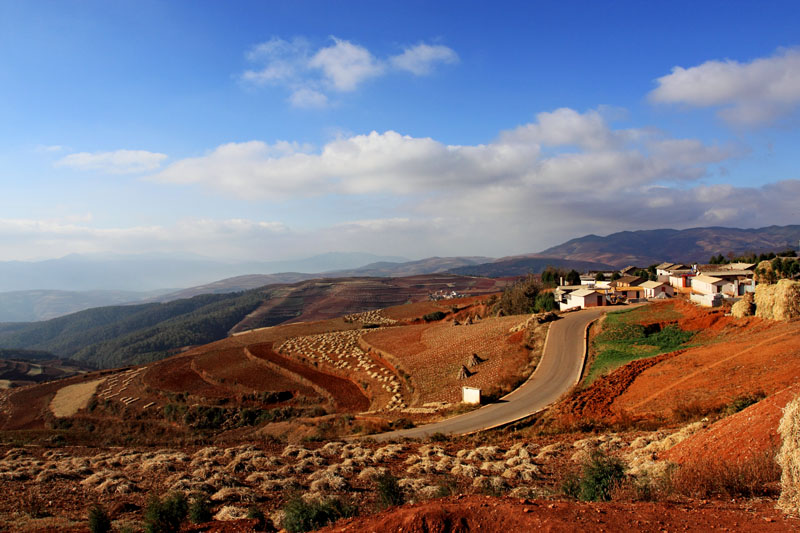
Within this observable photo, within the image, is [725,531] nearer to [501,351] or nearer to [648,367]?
[648,367]

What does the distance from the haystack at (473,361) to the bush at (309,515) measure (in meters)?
22.2

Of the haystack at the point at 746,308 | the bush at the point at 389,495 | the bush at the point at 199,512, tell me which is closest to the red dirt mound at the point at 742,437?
the bush at the point at 389,495

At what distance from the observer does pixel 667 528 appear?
5.97 metres

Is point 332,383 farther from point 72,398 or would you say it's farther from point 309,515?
point 309,515

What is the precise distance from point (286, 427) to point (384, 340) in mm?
20833

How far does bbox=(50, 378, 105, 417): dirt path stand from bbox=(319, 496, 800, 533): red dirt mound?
38510mm

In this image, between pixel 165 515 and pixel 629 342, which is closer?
pixel 165 515

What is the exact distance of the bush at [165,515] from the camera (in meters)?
8.49

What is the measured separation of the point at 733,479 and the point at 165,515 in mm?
10995

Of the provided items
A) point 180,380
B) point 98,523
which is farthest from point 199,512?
point 180,380

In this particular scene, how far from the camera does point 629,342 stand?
27.6m

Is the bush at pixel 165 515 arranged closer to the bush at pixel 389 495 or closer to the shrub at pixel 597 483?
the bush at pixel 389 495

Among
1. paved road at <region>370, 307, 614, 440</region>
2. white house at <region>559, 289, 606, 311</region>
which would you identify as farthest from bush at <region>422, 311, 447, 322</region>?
paved road at <region>370, 307, 614, 440</region>

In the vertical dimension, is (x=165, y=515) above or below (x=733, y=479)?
below
